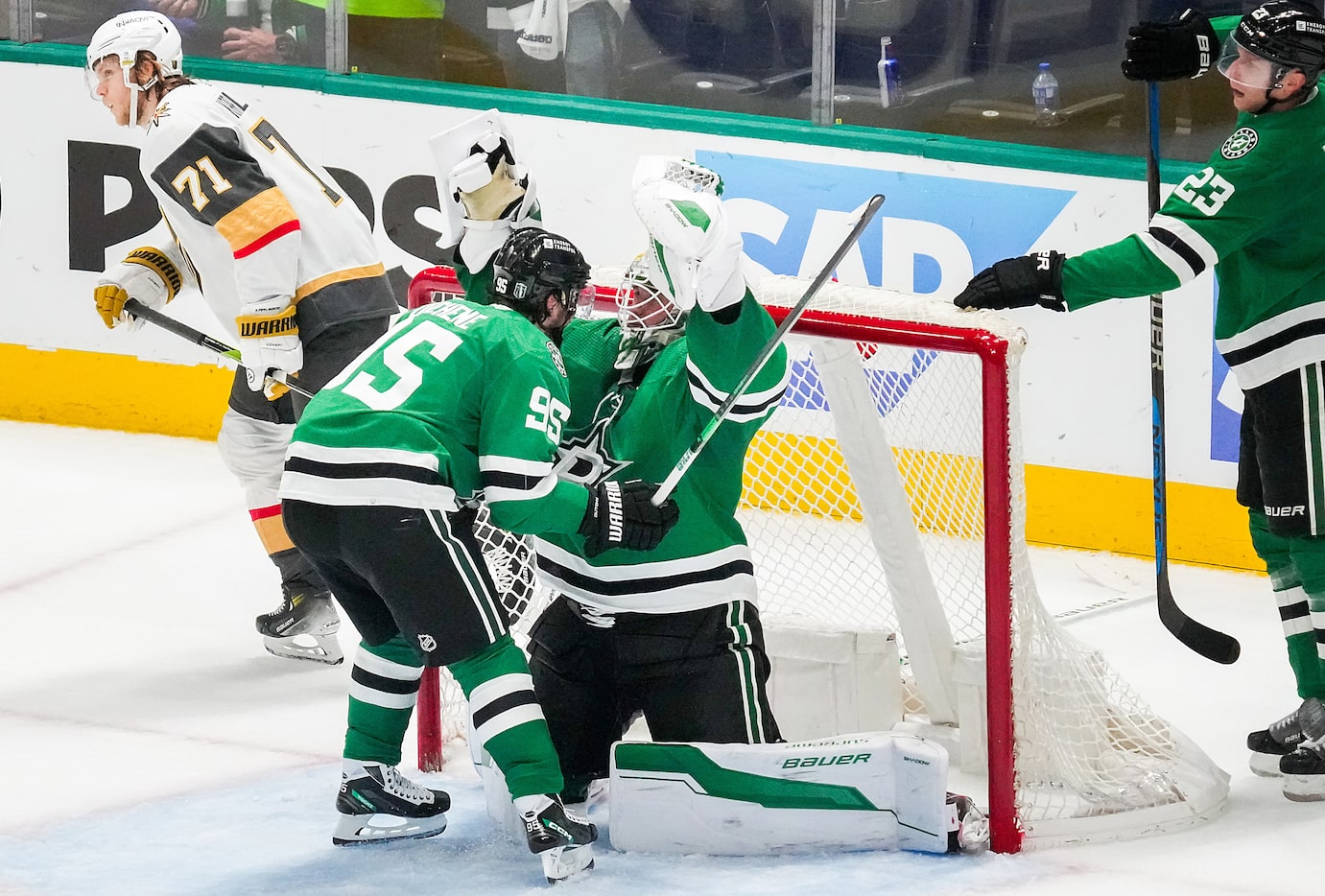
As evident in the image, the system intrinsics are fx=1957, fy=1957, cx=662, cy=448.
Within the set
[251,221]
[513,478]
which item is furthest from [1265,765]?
[251,221]

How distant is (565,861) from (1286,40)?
1740 mm

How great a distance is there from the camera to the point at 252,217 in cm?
387

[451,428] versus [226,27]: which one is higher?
[226,27]

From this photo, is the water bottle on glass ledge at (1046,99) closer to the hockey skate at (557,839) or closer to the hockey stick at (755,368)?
the hockey stick at (755,368)

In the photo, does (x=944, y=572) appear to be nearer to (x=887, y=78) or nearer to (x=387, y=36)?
(x=887, y=78)

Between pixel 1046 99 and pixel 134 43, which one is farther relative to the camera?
pixel 1046 99

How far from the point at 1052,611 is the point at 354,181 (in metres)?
2.37

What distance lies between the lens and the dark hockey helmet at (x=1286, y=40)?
3172 millimetres

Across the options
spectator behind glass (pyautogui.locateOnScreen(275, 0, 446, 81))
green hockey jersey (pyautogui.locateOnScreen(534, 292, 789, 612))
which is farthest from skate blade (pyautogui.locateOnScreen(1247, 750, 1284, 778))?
spectator behind glass (pyautogui.locateOnScreen(275, 0, 446, 81))

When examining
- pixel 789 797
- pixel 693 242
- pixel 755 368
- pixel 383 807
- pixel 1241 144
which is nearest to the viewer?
pixel 693 242

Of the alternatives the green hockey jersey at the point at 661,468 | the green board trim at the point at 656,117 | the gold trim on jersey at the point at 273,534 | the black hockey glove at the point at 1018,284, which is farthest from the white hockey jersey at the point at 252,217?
the black hockey glove at the point at 1018,284

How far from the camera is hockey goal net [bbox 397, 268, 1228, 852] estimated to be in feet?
9.94

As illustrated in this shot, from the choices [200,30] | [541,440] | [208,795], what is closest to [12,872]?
[208,795]

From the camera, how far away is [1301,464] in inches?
130
